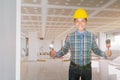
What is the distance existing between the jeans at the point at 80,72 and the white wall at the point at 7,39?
924 mm

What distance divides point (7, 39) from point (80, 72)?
1.18 m

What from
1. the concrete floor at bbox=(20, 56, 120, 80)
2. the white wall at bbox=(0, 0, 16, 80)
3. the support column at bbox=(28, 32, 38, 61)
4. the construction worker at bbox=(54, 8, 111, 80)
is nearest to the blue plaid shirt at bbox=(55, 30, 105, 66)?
the construction worker at bbox=(54, 8, 111, 80)

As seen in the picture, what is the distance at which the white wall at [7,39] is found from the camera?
1711 mm

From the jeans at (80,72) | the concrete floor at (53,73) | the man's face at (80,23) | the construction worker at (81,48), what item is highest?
the man's face at (80,23)

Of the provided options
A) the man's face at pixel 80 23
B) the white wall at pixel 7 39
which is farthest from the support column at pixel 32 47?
the white wall at pixel 7 39

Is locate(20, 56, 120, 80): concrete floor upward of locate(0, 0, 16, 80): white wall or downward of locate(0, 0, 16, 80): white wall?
downward

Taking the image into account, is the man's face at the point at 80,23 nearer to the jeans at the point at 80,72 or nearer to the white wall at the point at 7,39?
the jeans at the point at 80,72

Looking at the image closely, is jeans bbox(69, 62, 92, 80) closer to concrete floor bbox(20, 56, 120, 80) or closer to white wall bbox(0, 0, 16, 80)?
white wall bbox(0, 0, 16, 80)

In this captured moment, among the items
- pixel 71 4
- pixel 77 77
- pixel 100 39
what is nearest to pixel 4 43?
pixel 77 77

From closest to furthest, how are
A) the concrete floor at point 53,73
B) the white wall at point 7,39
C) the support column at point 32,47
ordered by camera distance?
the white wall at point 7,39, the concrete floor at point 53,73, the support column at point 32,47

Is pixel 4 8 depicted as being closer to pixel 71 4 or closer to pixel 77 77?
pixel 77 77

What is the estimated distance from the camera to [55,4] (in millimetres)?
9305

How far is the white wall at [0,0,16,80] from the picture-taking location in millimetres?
1711

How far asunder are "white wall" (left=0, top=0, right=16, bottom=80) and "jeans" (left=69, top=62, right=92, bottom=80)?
3.03ft
